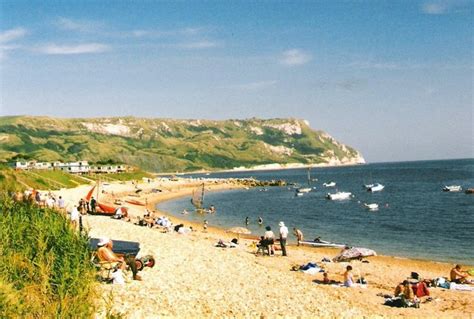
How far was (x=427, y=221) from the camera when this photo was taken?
53.1 metres

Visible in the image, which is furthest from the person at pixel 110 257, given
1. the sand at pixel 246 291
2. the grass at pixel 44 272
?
the grass at pixel 44 272

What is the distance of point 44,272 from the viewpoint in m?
11.9

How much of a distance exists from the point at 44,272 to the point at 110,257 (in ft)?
16.2

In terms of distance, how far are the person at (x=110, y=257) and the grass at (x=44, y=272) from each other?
1.51 m

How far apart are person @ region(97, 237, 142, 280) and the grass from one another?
1.51 meters

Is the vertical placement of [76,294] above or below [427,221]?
above

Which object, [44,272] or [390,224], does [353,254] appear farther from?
[390,224]

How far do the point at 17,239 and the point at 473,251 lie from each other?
109 ft

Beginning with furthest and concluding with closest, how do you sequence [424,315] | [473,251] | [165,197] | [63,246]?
1. [165,197]
2. [473,251]
3. [424,315]
4. [63,246]

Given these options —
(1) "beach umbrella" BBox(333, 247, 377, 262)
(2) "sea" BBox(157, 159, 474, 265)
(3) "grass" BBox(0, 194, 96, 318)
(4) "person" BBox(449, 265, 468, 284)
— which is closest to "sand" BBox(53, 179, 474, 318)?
(1) "beach umbrella" BBox(333, 247, 377, 262)

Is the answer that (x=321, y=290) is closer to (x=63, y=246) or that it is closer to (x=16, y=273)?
(x=63, y=246)

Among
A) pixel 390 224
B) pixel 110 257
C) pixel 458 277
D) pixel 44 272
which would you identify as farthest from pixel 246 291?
pixel 390 224

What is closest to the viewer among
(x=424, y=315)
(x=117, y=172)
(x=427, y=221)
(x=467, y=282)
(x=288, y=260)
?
(x=424, y=315)

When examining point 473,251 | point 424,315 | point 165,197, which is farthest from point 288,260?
point 165,197
